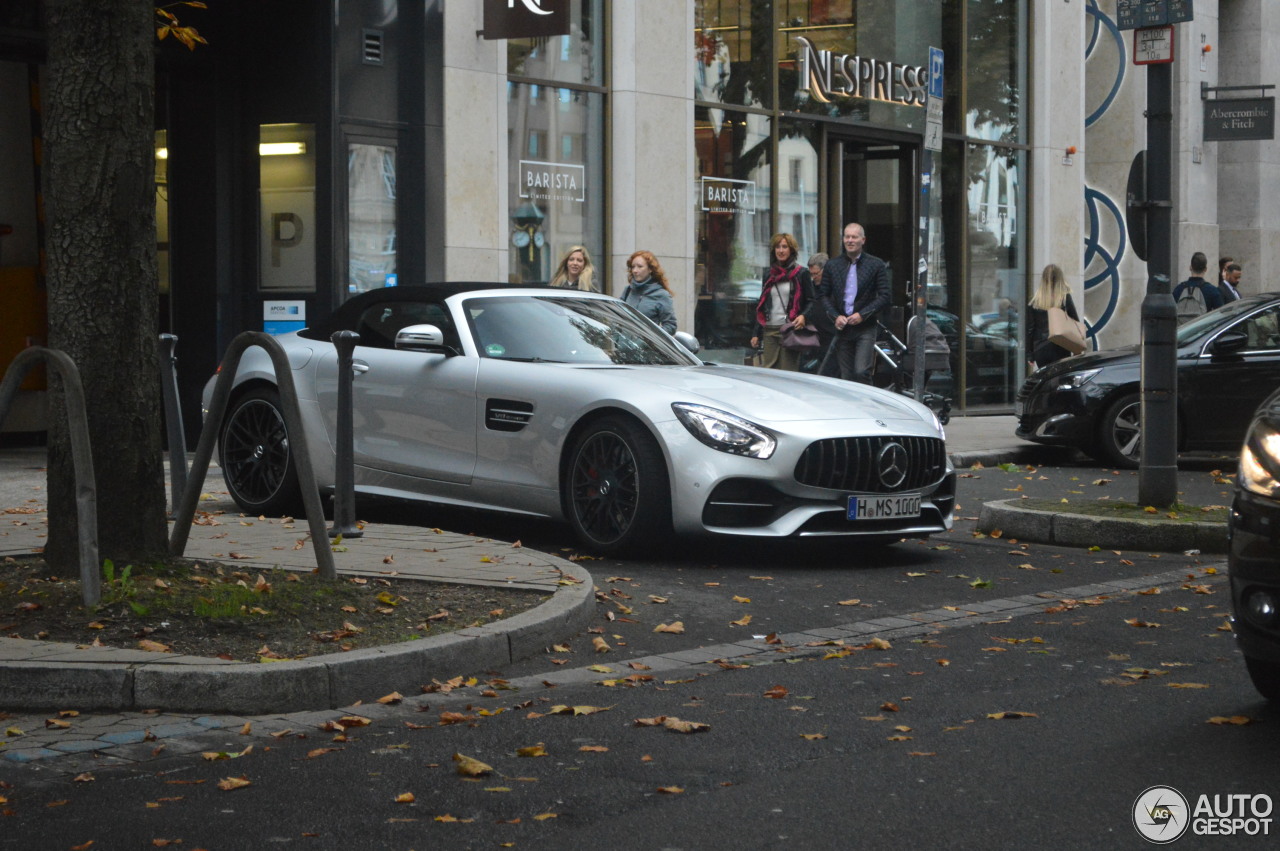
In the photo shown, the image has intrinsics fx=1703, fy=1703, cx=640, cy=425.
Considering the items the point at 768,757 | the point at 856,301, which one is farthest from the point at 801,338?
the point at 768,757

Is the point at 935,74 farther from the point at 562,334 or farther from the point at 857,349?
the point at 562,334

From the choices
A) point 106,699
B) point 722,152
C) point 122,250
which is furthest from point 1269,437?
point 722,152

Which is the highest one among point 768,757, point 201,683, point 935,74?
point 935,74

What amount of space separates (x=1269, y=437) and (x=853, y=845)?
198 centimetres

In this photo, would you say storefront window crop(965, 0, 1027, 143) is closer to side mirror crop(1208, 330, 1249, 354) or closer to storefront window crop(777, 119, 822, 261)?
storefront window crop(777, 119, 822, 261)

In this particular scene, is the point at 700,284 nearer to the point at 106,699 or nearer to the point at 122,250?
the point at 122,250

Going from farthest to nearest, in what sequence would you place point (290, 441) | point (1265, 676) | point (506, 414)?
point (506, 414) → point (290, 441) → point (1265, 676)

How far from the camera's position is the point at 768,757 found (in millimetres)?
4844

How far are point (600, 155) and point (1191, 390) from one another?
20.7ft

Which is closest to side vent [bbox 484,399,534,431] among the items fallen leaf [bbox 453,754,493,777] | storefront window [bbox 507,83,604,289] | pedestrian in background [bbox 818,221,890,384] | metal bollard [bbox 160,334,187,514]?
metal bollard [bbox 160,334,187,514]

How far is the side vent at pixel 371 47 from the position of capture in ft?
49.0

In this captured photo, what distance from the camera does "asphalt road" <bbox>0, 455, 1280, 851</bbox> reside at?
4.14 m

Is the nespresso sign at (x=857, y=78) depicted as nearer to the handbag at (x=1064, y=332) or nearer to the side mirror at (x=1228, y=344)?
the handbag at (x=1064, y=332)

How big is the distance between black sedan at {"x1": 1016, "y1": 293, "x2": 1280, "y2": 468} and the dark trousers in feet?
6.03
